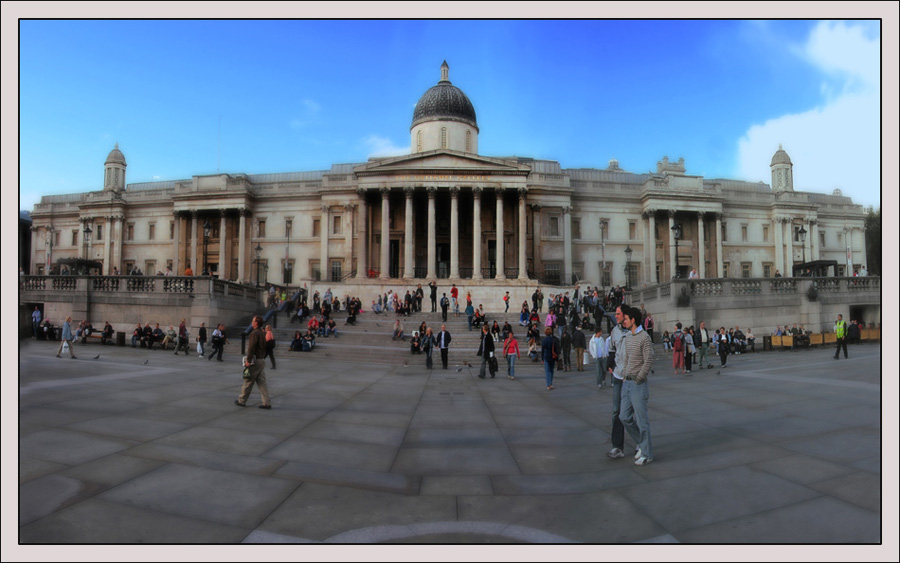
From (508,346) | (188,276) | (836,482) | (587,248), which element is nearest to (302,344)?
(188,276)

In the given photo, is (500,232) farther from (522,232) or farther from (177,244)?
(177,244)

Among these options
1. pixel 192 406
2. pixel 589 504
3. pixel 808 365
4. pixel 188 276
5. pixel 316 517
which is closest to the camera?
pixel 316 517

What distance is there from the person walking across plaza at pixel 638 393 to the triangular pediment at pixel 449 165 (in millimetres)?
39996

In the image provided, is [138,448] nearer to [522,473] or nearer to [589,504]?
[522,473]

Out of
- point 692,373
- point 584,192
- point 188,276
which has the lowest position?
point 692,373

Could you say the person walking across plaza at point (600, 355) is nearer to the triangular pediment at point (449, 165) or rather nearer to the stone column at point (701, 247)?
the triangular pediment at point (449, 165)

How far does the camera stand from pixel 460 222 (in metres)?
50.4

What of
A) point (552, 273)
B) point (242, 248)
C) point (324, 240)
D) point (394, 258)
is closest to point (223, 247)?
point (242, 248)

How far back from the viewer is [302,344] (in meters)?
23.5

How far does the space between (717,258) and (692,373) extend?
40.8 meters

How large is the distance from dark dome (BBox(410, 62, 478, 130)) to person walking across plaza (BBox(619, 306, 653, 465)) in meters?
48.1

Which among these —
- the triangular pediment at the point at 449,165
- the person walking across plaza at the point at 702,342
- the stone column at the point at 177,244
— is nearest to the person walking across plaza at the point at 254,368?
the person walking across plaza at the point at 702,342

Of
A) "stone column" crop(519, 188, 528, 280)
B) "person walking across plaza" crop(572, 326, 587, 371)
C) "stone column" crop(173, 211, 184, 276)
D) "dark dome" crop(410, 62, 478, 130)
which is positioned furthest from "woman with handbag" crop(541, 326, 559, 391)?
"stone column" crop(173, 211, 184, 276)

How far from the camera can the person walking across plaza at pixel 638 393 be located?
6.62 meters
